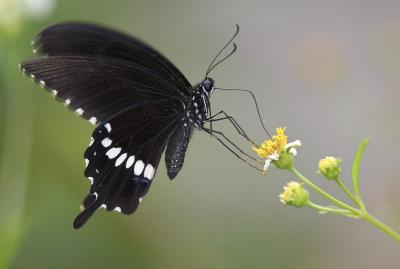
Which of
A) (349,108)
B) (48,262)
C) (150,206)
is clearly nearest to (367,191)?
(349,108)

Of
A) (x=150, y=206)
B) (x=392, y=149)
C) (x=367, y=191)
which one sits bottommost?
(x=150, y=206)

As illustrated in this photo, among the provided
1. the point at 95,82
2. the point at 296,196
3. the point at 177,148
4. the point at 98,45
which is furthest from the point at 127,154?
the point at 296,196

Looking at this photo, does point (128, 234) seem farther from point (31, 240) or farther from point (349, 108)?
point (349, 108)

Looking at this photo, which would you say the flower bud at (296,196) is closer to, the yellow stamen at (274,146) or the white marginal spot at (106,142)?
the yellow stamen at (274,146)

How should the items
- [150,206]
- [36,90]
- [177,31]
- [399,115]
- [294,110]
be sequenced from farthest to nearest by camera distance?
1. [177,31]
2. [294,110]
3. [36,90]
4. [150,206]
5. [399,115]

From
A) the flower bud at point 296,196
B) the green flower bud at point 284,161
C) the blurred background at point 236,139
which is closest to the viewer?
the flower bud at point 296,196

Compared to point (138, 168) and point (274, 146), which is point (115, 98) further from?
point (274, 146)

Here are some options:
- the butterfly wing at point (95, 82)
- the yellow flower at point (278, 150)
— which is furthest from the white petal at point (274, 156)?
the butterfly wing at point (95, 82)
